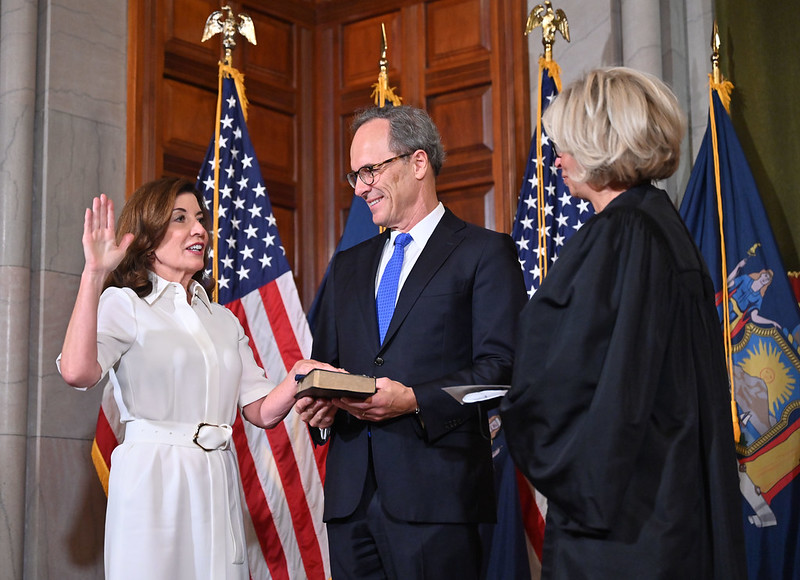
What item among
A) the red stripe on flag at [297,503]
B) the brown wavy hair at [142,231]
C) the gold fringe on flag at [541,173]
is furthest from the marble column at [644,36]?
the brown wavy hair at [142,231]

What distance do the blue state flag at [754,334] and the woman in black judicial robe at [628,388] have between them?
223cm

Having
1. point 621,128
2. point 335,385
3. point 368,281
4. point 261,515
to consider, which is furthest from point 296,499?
point 621,128

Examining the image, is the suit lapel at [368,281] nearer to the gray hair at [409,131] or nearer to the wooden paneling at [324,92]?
the gray hair at [409,131]

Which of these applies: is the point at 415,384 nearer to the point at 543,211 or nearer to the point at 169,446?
the point at 169,446

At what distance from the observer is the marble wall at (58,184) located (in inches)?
159

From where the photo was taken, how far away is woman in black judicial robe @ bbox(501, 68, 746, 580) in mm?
1801

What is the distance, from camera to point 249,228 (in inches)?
189

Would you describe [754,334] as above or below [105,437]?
above

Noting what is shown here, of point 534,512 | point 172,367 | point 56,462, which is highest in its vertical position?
point 172,367

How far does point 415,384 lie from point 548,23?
2.61 m

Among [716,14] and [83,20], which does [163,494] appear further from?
[716,14]

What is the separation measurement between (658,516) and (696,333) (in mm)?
371

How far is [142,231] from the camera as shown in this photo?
2.96 meters

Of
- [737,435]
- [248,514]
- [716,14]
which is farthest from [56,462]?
[716,14]
